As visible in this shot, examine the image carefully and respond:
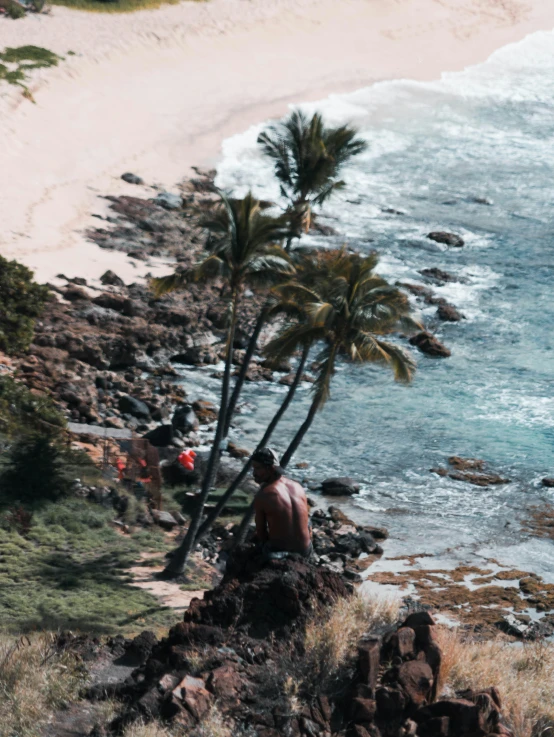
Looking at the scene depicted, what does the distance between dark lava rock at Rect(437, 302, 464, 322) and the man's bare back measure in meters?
33.0

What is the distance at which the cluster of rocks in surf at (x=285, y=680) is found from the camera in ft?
30.8

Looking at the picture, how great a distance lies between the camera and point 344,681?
32.5ft

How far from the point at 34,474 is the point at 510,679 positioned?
14.8 m

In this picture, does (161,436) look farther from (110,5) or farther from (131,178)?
(110,5)

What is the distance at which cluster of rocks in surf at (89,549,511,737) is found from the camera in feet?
30.8

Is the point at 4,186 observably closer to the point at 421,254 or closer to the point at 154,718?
the point at 421,254

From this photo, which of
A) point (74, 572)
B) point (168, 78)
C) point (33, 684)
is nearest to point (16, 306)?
point (74, 572)

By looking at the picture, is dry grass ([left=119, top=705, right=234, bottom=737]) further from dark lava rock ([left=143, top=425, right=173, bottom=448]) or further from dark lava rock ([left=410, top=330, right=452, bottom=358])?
dark lava rock ([left=410, top=330, right=452, bottom=358])

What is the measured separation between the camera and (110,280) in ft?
127

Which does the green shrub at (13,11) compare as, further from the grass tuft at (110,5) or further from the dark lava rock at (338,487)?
the dark lava rock at (338,487)

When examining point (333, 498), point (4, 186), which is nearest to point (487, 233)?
point (4, 186)

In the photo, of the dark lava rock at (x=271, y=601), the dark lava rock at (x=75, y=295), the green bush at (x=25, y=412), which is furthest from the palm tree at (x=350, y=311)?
the dark lava rock at (x=75, y=295)

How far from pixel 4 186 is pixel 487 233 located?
898 inches

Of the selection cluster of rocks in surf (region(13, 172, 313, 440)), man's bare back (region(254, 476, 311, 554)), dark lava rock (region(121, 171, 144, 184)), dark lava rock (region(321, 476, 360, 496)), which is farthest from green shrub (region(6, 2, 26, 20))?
man's bare back (region(254, 476, 311, 554))
